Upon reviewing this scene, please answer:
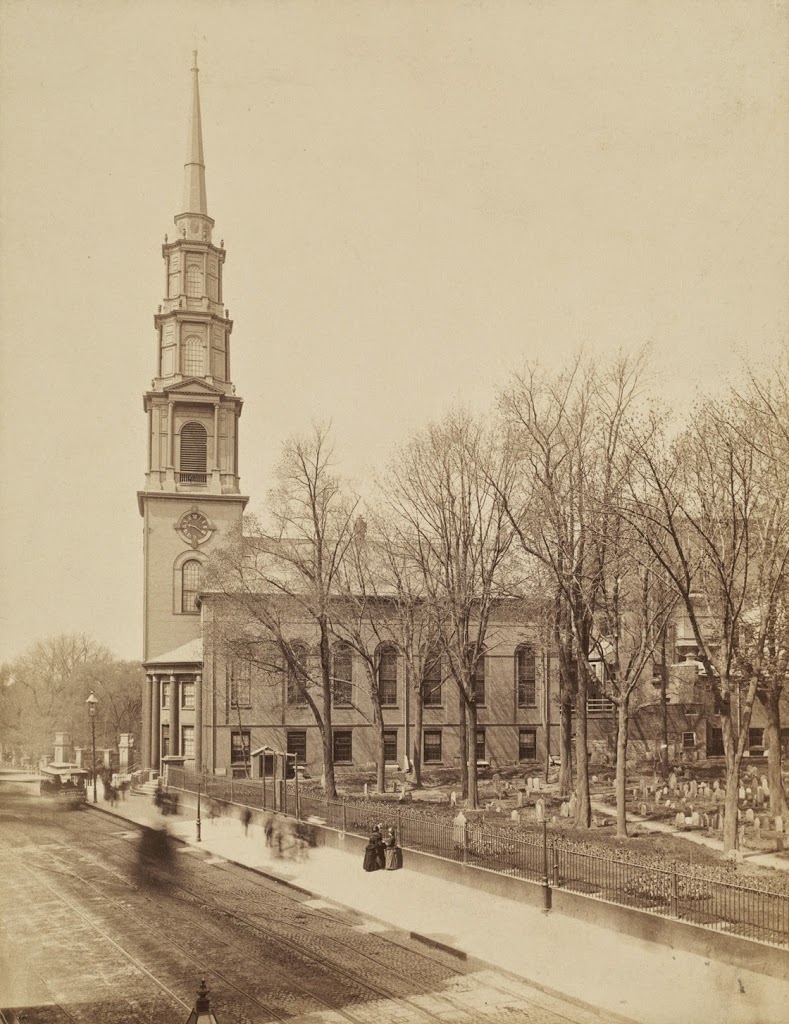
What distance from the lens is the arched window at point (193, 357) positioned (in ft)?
160

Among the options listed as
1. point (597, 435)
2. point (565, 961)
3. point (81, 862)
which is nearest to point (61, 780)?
point (81, 862)

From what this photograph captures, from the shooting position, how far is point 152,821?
107 feet

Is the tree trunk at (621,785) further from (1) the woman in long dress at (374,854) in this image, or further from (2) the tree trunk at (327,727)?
(2) the tree trunk at (327,727)

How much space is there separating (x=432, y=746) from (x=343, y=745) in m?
4.65

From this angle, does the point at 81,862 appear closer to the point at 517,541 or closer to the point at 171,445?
the point at 517,541

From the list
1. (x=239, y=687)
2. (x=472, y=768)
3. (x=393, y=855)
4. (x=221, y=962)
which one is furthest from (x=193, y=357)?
(x=221, y=962)

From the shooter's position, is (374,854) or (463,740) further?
(463,740)

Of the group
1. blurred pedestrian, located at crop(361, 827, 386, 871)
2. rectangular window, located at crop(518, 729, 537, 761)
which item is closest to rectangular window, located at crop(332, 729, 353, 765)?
rectangular window, located at crop(518, 729, 537, 761)

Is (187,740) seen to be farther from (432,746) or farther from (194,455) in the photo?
(194,455)

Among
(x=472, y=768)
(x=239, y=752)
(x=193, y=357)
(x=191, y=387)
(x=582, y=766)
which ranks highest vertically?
(x=193, y=357)

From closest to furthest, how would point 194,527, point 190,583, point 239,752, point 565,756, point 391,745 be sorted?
point 565,756, point 239,752, point 391,745, point 194,527, point 190,583

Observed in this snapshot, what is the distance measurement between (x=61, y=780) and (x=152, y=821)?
11.2 meters

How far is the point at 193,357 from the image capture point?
49.3 meters

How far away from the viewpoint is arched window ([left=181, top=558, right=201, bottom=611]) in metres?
51.1
